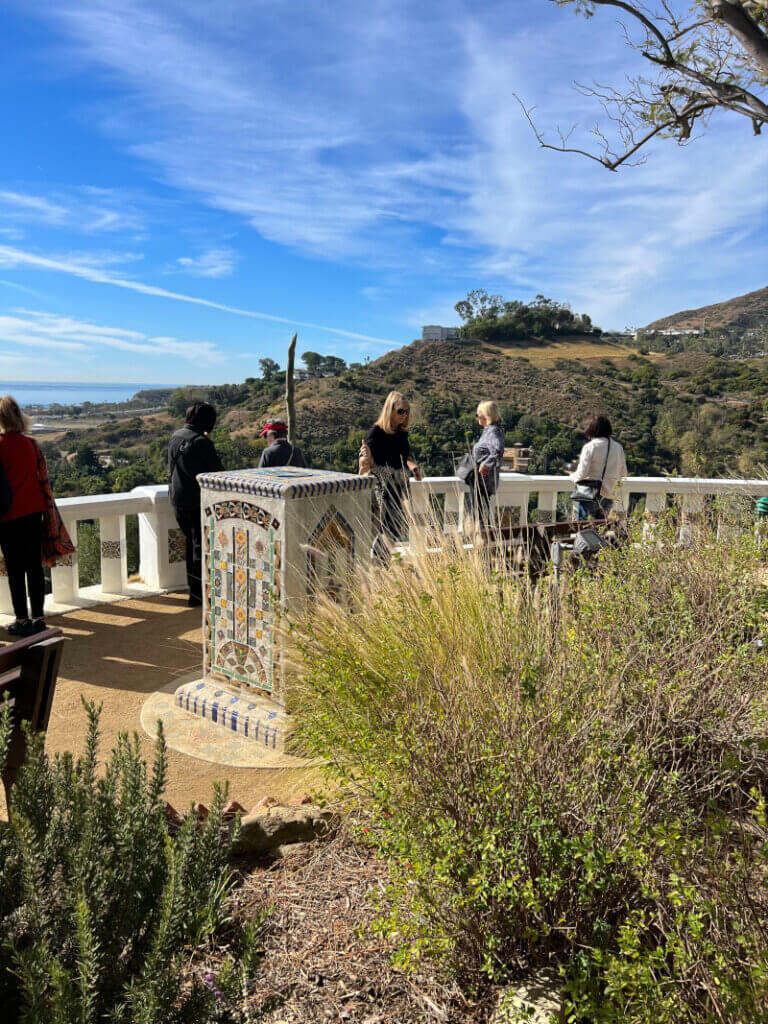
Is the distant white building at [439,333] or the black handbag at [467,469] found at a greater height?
the distant white building at [439,333]

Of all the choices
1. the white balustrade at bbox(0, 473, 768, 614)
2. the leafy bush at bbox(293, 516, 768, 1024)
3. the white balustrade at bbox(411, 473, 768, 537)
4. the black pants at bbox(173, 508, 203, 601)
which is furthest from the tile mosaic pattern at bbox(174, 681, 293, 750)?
the white balustrade at bbox(411, 473, 768, 537)

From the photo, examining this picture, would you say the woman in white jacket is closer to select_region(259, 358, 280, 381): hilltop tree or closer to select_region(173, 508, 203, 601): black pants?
select_region(173, 508, 203, 601): black pants

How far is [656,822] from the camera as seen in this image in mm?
1665

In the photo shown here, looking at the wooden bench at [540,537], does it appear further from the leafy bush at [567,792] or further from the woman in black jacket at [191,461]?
the woman in black jacket at [191,461]

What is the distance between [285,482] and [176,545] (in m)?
3.32

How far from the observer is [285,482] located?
10.7ft

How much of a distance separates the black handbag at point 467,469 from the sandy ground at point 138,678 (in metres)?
2.22

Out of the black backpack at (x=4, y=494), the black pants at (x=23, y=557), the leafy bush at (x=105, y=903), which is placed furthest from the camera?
the black pants at (x=23, y=557)

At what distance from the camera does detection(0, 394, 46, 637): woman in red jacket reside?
14.5 ft

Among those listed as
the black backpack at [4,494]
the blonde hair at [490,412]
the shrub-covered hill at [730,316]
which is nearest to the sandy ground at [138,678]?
the black backpack at [4,494]

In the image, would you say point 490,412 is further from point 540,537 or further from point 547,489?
point 547,489

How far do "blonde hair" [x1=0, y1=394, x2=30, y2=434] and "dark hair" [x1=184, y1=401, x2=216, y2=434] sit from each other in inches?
47.5

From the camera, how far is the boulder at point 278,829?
225cm

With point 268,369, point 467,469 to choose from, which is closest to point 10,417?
point 467,469
